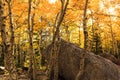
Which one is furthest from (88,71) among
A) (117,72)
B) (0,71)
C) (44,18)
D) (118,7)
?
(118,7)

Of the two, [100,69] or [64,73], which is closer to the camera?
[100,69]

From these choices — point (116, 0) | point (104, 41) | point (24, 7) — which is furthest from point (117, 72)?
point (104, 41)

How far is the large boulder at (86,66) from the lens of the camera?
38.0 ft

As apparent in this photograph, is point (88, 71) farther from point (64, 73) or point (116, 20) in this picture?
point (116, 20)

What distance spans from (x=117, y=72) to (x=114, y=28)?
26380 mm

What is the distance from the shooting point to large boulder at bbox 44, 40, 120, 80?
11.6 meters

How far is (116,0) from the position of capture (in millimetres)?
25766

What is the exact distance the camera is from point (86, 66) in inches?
473

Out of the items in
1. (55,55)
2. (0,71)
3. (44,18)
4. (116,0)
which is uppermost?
(116,0)

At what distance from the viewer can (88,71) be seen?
11914mm

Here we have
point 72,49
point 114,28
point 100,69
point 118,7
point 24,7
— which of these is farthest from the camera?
point 114,28

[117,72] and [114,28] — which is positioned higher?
[114,28]

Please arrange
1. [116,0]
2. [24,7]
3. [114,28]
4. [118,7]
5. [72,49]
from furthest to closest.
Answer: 1. [114,28]
2. [118,7]
3. [116,0]
4. [24,7]
5. [72,49]

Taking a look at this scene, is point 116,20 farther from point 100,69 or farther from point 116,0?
point 100,69
